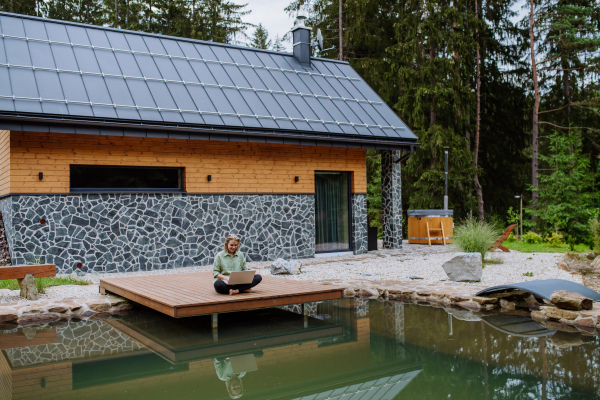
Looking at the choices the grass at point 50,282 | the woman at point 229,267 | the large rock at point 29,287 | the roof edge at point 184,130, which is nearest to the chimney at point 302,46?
the roof edge at point 184,130

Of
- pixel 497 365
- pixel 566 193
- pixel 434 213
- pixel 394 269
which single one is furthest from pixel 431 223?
pixel 497 365

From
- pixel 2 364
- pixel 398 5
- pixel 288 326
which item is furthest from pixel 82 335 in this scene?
pixel 398 5

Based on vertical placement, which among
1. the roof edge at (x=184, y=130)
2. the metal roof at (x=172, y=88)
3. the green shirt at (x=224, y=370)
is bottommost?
the green shirt at (x=224, y=370)

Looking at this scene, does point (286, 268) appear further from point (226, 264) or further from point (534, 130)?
point (534, 130)

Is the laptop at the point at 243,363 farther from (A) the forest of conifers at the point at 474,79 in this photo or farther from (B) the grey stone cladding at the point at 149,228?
(A) the forest of conifers at the point at 474,79

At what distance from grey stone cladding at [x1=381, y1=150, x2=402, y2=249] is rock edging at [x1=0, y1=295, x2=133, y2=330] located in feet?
28.8

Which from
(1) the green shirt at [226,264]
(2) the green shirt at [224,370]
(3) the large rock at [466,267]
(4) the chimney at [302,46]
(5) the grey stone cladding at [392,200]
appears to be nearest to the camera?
(2) the green shirt at [224,370]

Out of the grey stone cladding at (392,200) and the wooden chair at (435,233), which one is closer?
the grey stone cladding at (392,200)

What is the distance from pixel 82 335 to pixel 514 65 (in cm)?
2383

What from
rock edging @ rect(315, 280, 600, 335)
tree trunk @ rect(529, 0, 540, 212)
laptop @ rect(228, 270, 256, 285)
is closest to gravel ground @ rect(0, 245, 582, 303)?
rock edging @ rect(315, 280, 600, 335)

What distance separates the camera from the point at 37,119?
9109 millimetres

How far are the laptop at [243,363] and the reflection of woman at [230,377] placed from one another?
5cm

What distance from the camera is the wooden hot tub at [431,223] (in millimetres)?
15453

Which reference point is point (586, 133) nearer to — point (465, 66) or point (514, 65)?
point (514, 65)
